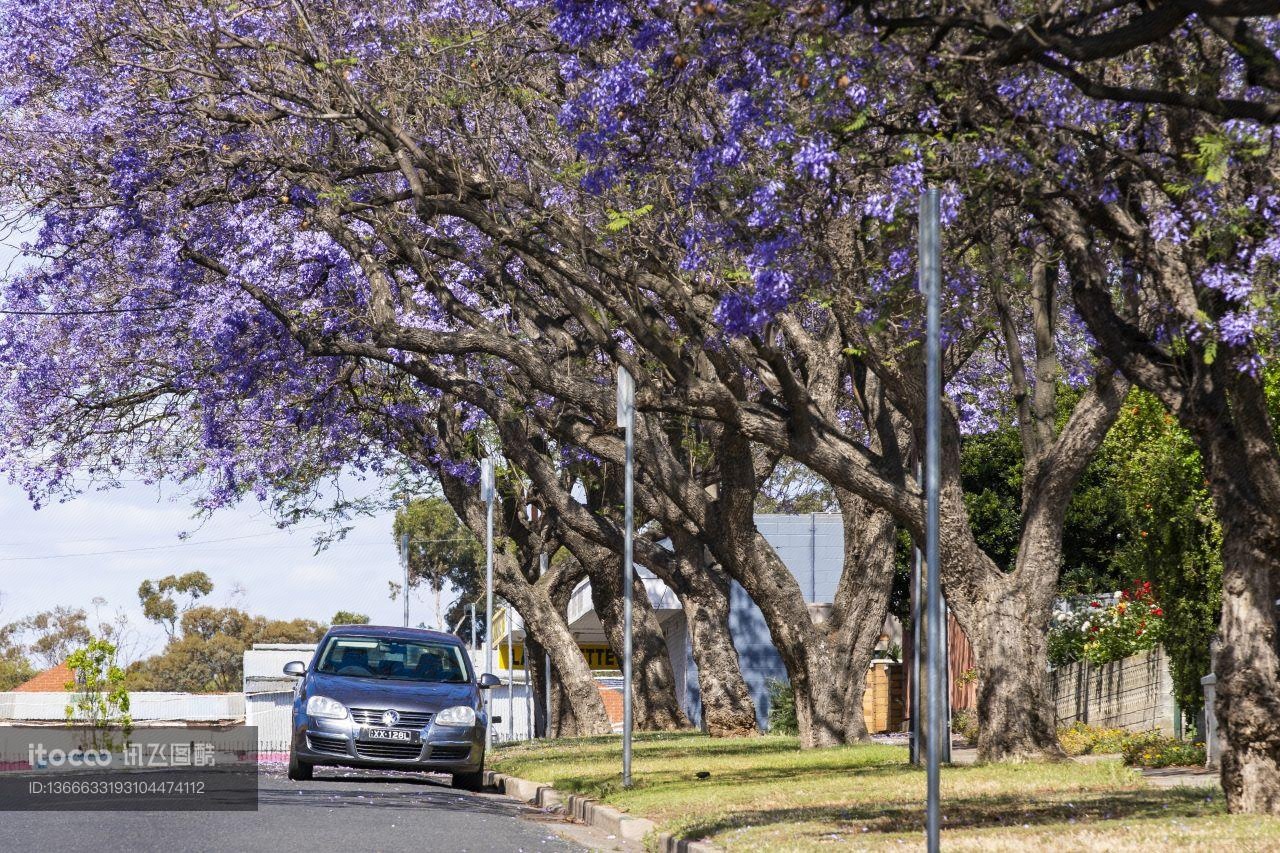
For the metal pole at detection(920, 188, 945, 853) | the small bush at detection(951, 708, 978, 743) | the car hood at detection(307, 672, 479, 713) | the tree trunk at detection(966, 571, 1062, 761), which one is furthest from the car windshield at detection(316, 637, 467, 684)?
the metal pole at detection(920, 188, 945, 853)

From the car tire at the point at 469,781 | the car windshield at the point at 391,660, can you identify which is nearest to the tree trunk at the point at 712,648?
the car windshield at the point at 391,660

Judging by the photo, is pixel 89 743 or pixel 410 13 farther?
pixel 89 743

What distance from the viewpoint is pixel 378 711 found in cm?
1630

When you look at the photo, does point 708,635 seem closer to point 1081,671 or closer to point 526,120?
point 1081,671

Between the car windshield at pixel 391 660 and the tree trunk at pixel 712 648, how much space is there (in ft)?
19.4

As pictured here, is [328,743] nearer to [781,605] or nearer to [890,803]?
[781,605]

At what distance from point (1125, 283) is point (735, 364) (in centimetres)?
478

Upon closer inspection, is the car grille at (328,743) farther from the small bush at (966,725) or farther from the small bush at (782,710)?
the small bush at (782,710)

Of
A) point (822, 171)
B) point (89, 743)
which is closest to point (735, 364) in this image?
point (822, 171)

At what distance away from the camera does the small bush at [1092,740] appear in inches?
753

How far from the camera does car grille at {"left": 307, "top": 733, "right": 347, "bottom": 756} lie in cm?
1622

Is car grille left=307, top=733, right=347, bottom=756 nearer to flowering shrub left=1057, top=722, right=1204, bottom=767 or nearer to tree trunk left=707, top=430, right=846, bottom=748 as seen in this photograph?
tree trunk left=707, top=430, right=846, bottom=748

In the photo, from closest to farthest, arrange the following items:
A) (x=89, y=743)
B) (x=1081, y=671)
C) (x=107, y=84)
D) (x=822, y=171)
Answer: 1. (x=822, y=171)
2. (x=107, y=84)
3. (x=1081, y=671)
4. (x=89, y=743)

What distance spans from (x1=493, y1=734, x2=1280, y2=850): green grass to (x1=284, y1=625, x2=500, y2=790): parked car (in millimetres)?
925
